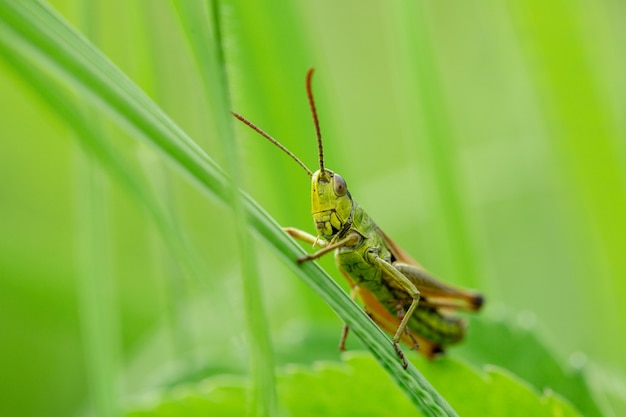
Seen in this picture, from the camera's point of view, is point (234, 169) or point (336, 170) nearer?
point (234, 169)

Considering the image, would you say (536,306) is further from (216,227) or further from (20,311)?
(20,311)

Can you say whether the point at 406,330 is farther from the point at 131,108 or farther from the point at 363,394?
the point at 131,108

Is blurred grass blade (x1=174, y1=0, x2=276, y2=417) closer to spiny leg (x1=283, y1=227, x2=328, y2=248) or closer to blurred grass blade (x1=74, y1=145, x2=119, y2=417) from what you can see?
blurred grass blade (x1=74, y1=145, x2=119, y2=417)

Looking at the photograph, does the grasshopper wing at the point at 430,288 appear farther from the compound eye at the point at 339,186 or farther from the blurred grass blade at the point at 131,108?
the blurred grass blade at the point at 131,108

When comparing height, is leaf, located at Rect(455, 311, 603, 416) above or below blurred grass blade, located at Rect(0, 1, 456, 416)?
below

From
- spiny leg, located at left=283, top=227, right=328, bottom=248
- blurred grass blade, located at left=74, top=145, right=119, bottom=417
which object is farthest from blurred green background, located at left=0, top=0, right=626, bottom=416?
spiny leg, located at left=283, top=227, right=328, bottom=248

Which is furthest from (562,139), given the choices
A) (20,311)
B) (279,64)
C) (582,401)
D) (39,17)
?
(20,311)

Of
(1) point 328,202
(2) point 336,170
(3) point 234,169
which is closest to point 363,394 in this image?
(1) point 328,202
